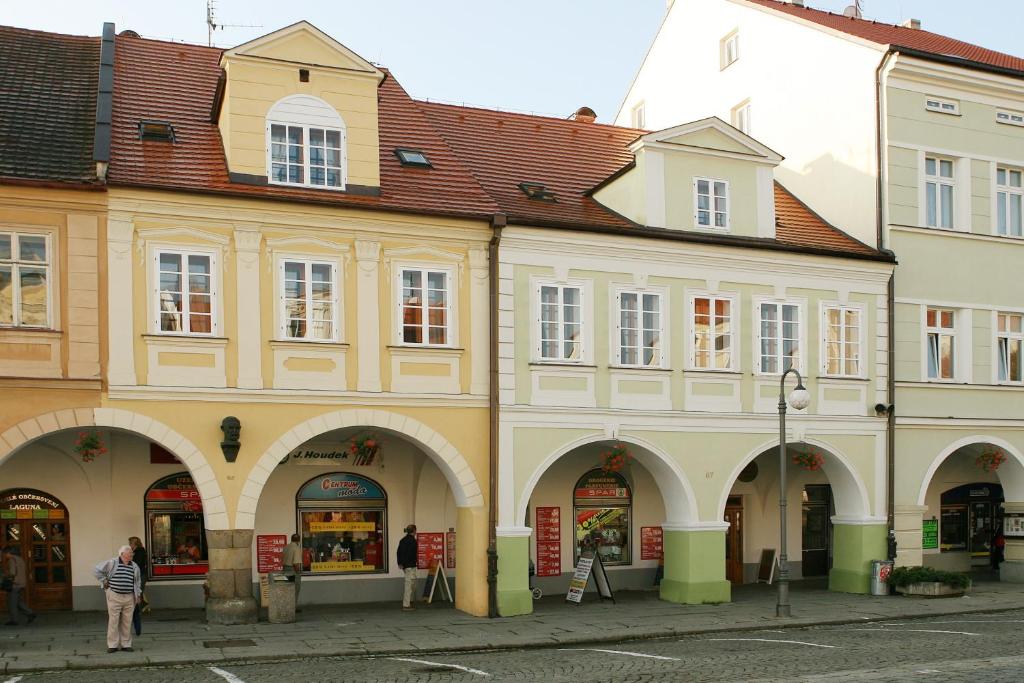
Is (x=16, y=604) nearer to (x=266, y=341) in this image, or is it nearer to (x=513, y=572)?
(x=266, y=341)

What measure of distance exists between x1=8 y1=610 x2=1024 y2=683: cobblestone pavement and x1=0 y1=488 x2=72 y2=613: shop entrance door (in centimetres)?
620

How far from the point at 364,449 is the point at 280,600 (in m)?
3.49

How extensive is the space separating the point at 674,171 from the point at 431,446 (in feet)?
24.9

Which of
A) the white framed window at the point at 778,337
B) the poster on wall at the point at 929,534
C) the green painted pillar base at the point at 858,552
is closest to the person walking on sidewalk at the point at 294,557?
the white framed window at the point at 778,337

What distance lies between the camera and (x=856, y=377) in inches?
1005

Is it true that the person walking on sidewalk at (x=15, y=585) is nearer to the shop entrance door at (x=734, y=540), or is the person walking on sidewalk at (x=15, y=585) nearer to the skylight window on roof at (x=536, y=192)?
the skylight window on roof at (x=536, y=192)

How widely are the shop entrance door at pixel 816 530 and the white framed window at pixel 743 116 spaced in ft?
Answer: 30.7

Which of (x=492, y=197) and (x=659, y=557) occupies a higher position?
(x=492, y=197)

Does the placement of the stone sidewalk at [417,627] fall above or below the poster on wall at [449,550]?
below

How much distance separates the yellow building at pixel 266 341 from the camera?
1959cm

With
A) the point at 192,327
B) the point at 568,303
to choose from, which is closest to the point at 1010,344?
the point at 568,303

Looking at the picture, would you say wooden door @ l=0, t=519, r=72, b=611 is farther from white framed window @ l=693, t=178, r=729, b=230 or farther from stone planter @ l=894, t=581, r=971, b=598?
stone planter @ l=894, t=581, r=971, b=598

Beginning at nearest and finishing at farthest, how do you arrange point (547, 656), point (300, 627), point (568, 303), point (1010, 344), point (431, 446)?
point (547, 656), point (300, 627), point (431, 446), point (568, 303), point (1010, 344)

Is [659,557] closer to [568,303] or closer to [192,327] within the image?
A: [568,303]
